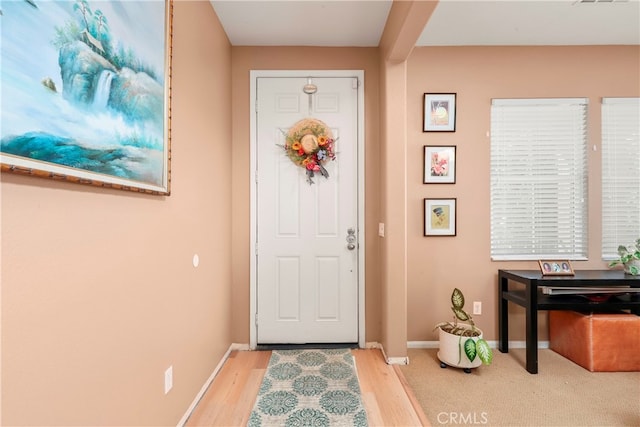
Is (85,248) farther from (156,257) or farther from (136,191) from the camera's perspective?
(156,257)

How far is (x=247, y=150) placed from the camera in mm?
2908

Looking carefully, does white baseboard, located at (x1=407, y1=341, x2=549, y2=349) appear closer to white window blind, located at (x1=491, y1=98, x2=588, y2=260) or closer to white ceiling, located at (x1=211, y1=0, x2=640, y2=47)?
white window blind, located at (x1=491, y1=98, x2=588, y2=260)

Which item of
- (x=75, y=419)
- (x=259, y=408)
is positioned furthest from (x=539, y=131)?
(x=75, y=419)

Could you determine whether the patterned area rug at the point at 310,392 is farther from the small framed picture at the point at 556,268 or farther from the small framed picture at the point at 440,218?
the small framed picture at the point at 556,268

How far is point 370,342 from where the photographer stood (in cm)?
290

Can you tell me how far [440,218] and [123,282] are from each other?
98.6 inches

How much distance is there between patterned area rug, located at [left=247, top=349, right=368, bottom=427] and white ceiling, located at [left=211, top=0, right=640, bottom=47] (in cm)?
269

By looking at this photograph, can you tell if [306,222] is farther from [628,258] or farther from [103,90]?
[628,258]

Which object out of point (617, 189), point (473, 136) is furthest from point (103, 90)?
point (617, 189)

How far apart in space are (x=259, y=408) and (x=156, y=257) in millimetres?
1150

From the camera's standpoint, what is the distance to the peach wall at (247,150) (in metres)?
2.90

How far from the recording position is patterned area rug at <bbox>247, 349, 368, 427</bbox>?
188cm

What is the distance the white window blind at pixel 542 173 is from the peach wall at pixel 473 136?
0.35 feet

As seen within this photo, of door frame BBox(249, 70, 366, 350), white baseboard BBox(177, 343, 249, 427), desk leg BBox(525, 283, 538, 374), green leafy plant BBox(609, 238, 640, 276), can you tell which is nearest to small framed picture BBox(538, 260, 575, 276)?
Result: desk leg BBox(525, 283, 538, 374)
